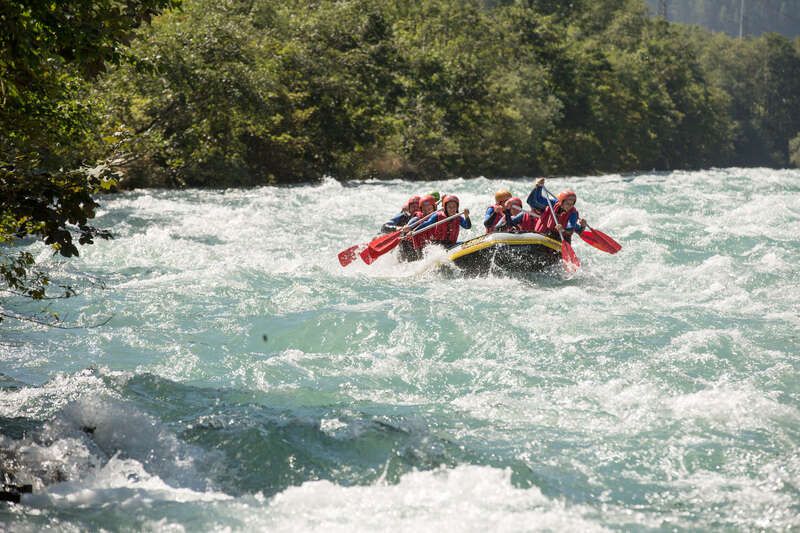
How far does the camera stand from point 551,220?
1255cm

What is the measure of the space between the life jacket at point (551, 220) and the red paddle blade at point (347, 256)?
2.47 m

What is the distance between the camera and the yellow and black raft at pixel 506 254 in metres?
11.5

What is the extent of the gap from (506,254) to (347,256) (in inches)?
88.0

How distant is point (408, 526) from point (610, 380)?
3.06 m

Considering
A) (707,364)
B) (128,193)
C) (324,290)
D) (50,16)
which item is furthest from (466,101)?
(50,16)

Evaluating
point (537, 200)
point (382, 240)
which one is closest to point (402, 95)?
point (537, 200)

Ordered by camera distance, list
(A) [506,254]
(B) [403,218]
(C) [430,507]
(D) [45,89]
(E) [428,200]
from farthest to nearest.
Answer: (B) [403,218]
(E) [428,200]
(A) [506,254]
(D) [45,89]
(C) [430,507]

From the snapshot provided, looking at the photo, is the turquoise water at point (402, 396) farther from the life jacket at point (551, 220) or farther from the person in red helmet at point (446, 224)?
the life jacket at point (551, 220)

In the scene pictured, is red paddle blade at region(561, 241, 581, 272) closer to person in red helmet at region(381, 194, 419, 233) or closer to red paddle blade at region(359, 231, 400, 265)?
red paddle blade at region(359, 231, 400, 265)

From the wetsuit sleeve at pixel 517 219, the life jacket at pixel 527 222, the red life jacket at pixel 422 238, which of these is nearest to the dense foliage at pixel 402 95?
the red life jacket at pixel 422 238

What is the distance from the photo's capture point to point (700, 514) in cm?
475

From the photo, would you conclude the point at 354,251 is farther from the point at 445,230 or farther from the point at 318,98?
the point at 318,98

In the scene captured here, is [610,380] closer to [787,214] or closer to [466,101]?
[787,214]

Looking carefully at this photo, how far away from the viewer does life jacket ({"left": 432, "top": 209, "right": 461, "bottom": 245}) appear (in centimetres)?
1254
